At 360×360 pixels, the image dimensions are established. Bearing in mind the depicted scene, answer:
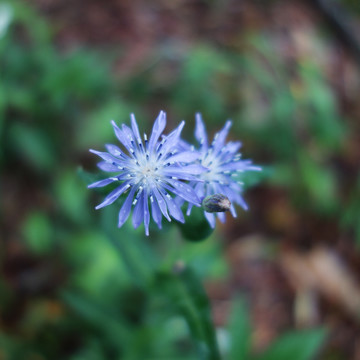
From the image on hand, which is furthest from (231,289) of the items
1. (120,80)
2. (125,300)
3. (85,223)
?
(120,80)

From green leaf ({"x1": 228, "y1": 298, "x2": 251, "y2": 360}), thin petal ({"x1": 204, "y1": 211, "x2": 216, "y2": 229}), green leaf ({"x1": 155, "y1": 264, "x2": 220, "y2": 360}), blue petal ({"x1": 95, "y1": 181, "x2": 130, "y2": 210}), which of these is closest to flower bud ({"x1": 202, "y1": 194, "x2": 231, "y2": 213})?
thin petal ({"x1": 204, "y1": 211, "x2": 216, "y2": 229})

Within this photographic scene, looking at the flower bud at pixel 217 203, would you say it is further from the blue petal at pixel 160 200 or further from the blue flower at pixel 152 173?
the blue petal at pixel 160 200

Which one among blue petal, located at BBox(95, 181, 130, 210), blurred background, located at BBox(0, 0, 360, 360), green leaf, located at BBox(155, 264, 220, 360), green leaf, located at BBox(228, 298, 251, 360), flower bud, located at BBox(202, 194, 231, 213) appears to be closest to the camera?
flower bud, located at BBox(202, 194, 231, 213)

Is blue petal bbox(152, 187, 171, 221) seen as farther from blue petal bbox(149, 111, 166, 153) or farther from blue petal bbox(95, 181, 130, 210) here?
blue petal bbox(149, 111, 166, 153)

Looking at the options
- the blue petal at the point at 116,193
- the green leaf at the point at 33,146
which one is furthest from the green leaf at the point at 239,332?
the green leaf at the point at 33,146

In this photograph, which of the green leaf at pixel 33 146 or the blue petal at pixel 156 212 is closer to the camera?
the blue petal at pixel 156 212

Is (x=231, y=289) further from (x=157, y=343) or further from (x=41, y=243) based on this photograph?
(x=41, y=243)

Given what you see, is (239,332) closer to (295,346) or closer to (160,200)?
(295,346)

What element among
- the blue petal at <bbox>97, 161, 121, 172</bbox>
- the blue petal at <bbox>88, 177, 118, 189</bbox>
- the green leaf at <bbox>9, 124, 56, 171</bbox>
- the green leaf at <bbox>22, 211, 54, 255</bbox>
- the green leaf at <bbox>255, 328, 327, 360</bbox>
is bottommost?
the green leaf at <bbox>255, 328, 327, 360</bbox>
